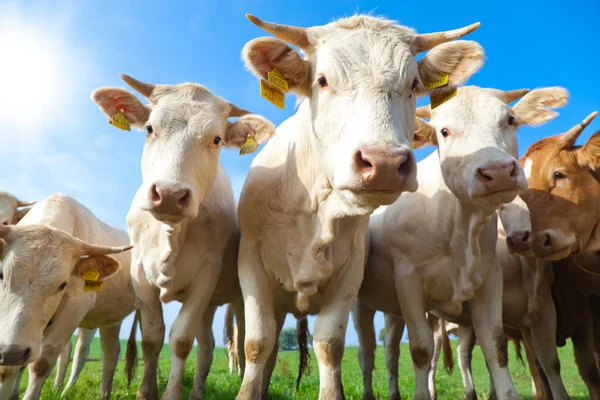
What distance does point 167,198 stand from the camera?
4129 millimetres

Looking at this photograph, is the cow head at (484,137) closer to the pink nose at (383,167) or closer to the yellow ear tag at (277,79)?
the pink nose at (383,167)

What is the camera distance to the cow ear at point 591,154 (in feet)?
19.5

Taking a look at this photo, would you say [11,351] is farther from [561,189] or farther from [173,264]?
[561,189]

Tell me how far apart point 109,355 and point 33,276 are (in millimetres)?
3346

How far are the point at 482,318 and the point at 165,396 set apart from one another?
307 cm

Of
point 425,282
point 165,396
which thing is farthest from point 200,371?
point 425,282

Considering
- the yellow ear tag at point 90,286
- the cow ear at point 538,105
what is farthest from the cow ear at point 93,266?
the cow ear at point 538,105

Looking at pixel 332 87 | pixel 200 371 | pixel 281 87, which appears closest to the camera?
pixel 332 87

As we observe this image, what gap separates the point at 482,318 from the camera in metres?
5.57

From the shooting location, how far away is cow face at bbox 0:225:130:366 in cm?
502

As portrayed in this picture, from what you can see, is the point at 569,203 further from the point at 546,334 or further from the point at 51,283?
the point at 51,283

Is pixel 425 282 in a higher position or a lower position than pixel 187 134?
lower

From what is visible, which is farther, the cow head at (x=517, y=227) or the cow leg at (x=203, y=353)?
the cow leg at (x=203, y=353)

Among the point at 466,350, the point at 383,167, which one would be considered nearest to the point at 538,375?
the point at 466,350
